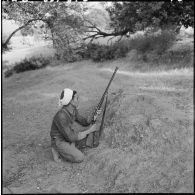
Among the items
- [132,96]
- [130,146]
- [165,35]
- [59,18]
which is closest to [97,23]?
[165,35]

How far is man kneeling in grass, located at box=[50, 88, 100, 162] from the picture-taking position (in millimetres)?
6980

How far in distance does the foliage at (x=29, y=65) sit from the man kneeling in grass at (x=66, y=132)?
1077cm

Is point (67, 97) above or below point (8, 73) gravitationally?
above

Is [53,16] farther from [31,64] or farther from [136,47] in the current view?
[31,64]

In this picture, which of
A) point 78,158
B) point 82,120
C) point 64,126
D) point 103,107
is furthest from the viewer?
point 103,107

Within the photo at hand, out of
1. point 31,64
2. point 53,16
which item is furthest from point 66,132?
point 31,64

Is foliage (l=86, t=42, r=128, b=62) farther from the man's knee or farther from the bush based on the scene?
the man's knee

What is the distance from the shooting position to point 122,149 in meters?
7.29

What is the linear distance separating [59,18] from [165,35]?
179 inches

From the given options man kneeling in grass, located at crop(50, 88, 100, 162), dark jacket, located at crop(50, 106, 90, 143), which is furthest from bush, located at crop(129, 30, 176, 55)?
dark jacket, located at crop(50, 106, 90, 143)

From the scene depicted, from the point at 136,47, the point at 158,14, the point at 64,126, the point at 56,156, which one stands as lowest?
the point at 56,156

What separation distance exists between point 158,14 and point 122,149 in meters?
7.43

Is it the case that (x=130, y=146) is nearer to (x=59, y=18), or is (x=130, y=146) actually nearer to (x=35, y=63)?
(x=59, y=18)

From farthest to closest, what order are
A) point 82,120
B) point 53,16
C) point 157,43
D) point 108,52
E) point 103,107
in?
point 108,52 < point 157,43 < point 53,16 < point 103,107 < point 82,120
